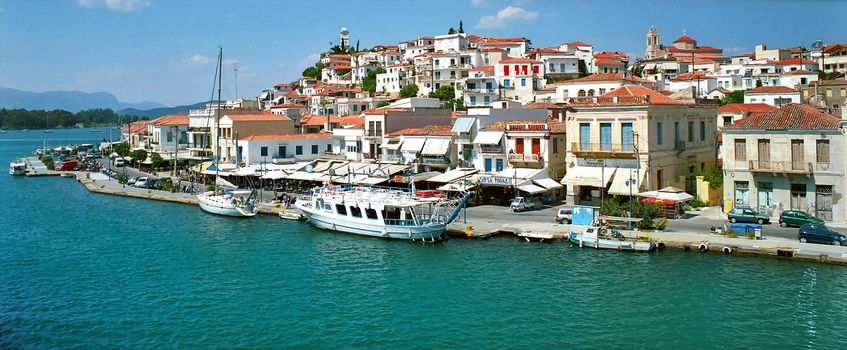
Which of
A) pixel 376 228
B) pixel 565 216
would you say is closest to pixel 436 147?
pixel 376 228

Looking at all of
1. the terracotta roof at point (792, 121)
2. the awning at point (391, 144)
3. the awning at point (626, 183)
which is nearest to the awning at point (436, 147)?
the awning at point (391, 144)

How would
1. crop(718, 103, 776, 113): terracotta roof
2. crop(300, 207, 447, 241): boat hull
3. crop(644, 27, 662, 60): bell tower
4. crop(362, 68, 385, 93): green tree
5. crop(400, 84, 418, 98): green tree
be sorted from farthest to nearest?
crop(644, 27, 662, 60): bell tower → crop(362, 68, 385, 93): green tree → crop(400, 84, 418, 98): green tree → crop(718, 103, 776, 113): terracotta roof → crop(300, 207, 447, 241): boat hull

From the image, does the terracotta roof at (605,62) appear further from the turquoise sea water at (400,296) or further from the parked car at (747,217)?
the turquoise sea water at (400,296)

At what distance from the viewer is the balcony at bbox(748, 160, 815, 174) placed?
32.8m

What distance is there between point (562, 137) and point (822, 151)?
46.6 ft

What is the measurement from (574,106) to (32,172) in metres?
62.3

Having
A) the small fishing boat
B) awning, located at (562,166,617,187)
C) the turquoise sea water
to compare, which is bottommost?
the turquoise sea water

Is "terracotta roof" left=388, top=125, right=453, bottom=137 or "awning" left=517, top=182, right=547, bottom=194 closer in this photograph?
"awning" left=517, top=182, right=547, bottom=194

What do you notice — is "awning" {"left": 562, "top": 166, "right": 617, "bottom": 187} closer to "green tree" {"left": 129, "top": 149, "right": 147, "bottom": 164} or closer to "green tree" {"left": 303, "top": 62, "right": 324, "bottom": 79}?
"green tree" {"left": 129, "top": 149, "right": 147, "bottom": 164}

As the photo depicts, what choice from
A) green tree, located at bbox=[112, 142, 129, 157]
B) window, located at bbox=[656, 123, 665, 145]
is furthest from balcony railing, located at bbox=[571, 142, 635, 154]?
green tree, located at bbox=[112, 142, 129, 157]

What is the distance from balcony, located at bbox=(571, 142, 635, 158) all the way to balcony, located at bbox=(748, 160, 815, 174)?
238 inches

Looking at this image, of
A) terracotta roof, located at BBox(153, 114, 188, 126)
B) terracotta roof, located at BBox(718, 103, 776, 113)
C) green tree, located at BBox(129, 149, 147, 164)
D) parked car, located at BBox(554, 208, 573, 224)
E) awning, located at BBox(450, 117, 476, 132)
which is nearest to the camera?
parked car, located at BBox(554, 208, 573, 224)

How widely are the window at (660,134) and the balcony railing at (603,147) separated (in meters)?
1.81

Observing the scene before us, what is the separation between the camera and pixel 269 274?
28562mm
